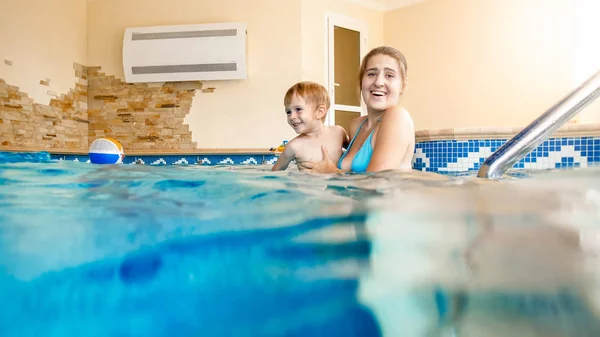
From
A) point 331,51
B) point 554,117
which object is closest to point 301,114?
point 554,117

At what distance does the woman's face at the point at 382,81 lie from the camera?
223 cm

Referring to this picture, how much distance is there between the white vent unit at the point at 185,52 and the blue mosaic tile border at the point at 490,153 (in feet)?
12.0

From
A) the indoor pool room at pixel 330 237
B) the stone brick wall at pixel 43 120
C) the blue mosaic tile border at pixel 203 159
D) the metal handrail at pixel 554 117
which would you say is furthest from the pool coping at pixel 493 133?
the stone brick wall at pixel 43 120

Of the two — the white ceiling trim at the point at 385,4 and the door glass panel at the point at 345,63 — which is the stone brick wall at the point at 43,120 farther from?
the white ceiling trim at the point at 385,4

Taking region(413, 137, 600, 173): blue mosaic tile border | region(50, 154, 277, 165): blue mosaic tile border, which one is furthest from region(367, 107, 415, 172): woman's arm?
region(50, 154, 277, 165): blue mosaic tile border

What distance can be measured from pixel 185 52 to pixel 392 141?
515 centimetres

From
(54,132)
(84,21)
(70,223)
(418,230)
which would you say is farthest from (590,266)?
(84,21)

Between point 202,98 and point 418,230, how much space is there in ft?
21.2

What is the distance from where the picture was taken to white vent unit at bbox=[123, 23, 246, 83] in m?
6.26

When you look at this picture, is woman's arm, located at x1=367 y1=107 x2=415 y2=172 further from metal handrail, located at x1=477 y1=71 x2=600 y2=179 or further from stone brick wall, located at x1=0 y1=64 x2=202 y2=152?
stone brick wall, located at x1=0 y1=64 x2=202 y2=152

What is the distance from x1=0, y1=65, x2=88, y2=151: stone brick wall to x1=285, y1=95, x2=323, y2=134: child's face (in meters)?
4.59

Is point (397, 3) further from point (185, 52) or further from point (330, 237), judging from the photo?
point (330, 237)

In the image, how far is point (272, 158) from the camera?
19.0ft

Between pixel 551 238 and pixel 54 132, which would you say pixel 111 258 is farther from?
pixel 54 132
